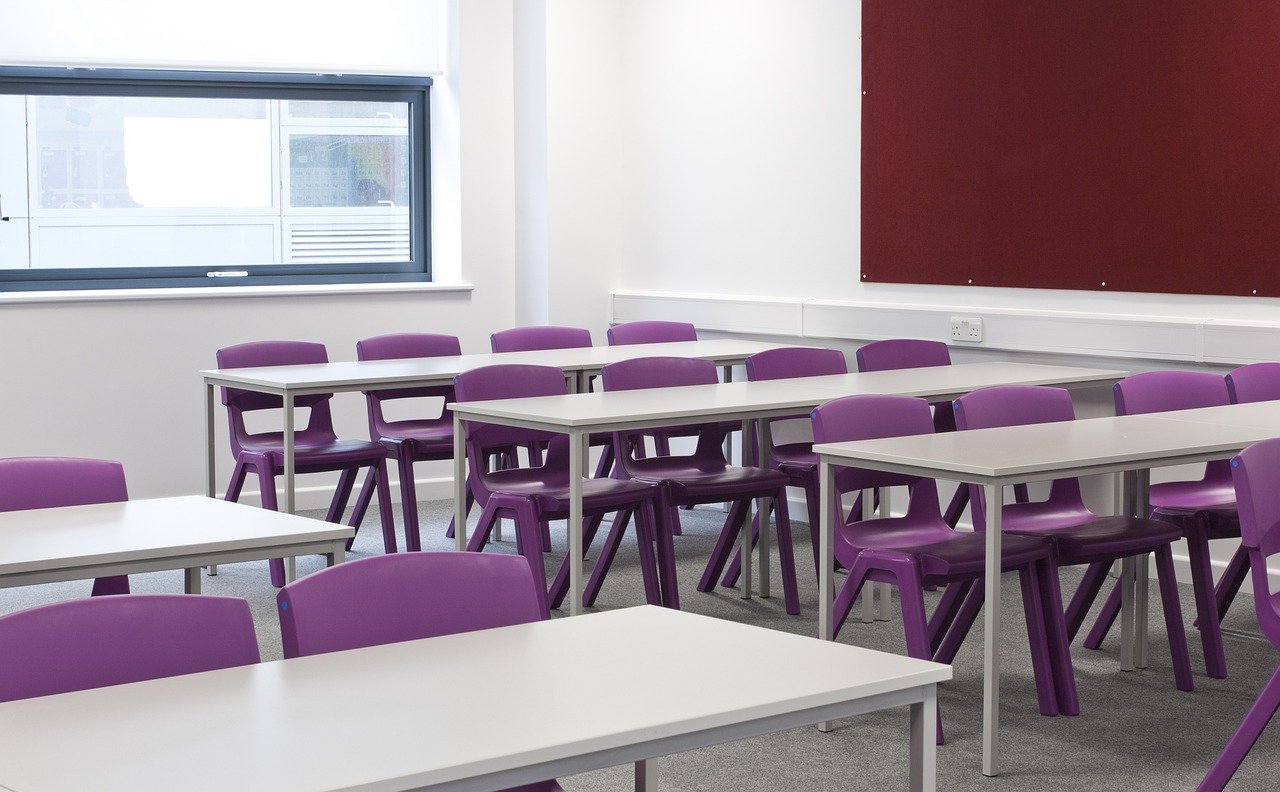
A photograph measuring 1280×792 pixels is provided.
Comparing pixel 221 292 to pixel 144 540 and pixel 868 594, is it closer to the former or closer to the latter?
pixel 868 594

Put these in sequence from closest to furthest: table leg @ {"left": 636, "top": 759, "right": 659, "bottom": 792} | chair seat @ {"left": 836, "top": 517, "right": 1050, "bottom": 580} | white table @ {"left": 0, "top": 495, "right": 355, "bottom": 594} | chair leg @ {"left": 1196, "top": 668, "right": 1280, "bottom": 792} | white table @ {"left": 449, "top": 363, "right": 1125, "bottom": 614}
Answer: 1. table leg @ {"left": 636, "top": 759, "right": 659, "bottom": 792}
2. white table @ {"left": 0, "top": 495, "right": 355, "bottom": 594}
3. chair leg @ {"left": 1196, "top": 668, "right": 1280, "bottom": 792}
4. chair seat @ {"left": 836, "top": 517, "right": 1050, "bottom": 580}
5. white table @ {"left": 449, "top": 363, "right": 1125, "bottom": 614}

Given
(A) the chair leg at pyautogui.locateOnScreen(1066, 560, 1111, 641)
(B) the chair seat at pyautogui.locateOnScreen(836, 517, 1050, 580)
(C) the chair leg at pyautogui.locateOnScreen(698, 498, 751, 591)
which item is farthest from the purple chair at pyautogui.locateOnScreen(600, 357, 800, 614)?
(A) the chair leg at pyautogui.locateOnScreen(1066, 560, 1111, 641)

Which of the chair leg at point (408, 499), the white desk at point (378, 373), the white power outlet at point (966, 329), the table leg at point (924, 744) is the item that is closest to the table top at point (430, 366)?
the white desk at point (378, 373)

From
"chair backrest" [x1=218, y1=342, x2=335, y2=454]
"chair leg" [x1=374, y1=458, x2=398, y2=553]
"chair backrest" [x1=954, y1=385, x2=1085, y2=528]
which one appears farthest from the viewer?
"chair leg" [x1=374, y1=458, x2=398, y2=553]

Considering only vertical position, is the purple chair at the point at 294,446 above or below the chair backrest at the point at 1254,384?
below

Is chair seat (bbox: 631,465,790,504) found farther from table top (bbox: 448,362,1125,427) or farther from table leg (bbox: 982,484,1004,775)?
table leg (bbox: 982,484,1004,775)

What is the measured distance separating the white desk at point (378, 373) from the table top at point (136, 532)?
2113 millimetres

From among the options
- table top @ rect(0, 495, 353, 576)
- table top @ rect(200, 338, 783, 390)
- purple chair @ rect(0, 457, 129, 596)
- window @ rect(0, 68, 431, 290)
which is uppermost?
window @ rect(0, 68, 431, 290)

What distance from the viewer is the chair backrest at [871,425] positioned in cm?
432

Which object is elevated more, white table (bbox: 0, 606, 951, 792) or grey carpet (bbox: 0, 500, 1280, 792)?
white table (bbox: 0, 606, 951, 792)

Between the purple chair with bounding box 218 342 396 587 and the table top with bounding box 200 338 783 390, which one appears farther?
the purple chair with bounding box 218 342 396 587

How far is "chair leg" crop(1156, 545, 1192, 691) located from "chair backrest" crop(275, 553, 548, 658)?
261 centimetres

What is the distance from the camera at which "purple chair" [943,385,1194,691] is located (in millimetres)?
4281

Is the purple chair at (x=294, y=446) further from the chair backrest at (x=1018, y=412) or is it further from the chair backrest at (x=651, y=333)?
→ the chair backrest at (x=1018, y=412)
